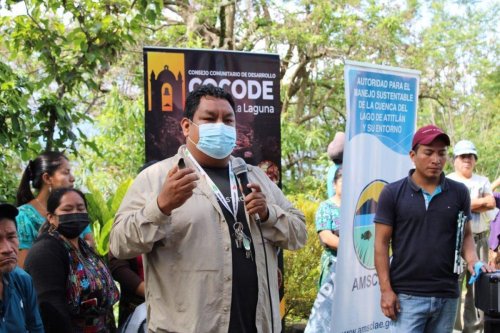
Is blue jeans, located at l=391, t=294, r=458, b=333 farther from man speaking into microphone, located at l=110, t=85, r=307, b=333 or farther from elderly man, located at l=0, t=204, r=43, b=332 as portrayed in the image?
elderly man, located at l=0, t=204, r=43, b=332

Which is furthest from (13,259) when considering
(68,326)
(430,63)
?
(430,63)

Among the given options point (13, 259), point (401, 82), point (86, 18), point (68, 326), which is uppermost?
point (86, 18)

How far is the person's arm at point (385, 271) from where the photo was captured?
4.58 m

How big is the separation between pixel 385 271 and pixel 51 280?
2.03 meters

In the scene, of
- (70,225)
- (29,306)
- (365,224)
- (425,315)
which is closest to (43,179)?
(70,225)

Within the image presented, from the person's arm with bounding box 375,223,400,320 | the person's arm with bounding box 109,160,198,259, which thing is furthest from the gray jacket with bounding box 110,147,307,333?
the person's arm with bounding box 375,223,400,320

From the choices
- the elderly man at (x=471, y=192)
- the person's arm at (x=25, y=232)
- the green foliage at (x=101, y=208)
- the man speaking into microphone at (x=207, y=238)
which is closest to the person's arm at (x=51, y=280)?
the person's arm at (x=25, y=232)

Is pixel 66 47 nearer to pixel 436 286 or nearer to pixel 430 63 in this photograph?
pixel 436 286

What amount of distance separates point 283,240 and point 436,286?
1.52m

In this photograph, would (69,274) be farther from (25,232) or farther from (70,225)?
(25,232)

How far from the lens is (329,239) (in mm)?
5992

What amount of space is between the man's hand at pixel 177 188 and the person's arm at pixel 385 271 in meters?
1.98

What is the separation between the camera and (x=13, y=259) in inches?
132

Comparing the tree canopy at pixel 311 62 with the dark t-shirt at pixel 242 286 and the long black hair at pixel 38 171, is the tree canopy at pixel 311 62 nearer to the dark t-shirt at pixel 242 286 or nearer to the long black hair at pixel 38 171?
the long black hair at pixel 38 171
